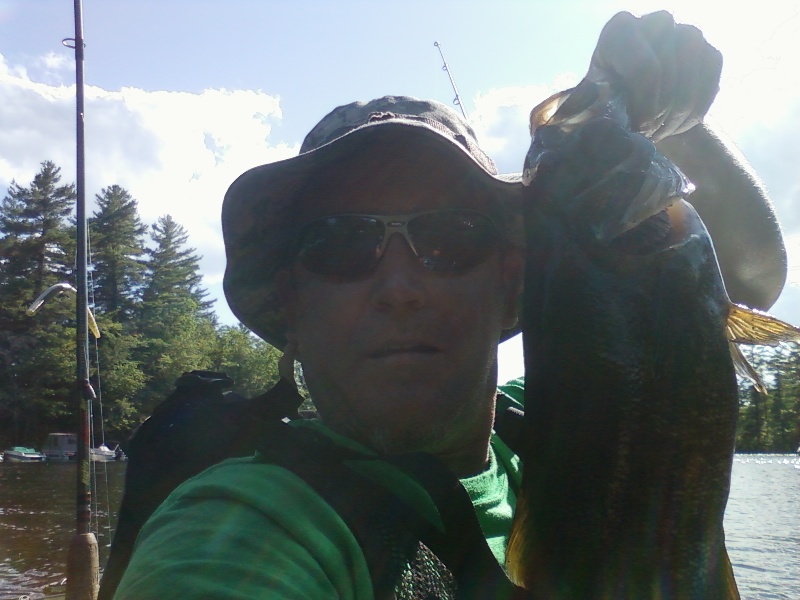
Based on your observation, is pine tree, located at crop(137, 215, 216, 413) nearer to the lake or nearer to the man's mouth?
the lake

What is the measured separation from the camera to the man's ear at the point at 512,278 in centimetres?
199

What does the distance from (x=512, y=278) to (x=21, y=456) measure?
44.6 metres

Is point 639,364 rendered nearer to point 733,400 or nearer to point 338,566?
point 733,400

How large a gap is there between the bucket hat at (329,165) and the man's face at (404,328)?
2.3 inches

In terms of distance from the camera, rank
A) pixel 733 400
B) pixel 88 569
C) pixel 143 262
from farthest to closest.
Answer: pixel 143 262 < pixel 88 569 < pixel 733 400

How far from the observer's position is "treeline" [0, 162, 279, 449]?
42188 mm

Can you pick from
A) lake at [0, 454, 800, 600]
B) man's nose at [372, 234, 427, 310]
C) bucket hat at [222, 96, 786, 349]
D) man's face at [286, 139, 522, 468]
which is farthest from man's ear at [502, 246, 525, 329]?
lake at [0, 454, 800, 600]

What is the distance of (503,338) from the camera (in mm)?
2297

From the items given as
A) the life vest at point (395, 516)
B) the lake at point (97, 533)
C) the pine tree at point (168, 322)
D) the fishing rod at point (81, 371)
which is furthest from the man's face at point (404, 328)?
the pine tree at point (168, 322)

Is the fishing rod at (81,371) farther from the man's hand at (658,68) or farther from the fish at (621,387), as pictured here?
the man's hand at (658,68)

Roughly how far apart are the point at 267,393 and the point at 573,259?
2.98 ft

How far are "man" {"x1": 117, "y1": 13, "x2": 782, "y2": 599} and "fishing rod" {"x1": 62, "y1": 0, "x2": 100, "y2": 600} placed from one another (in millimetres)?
6876

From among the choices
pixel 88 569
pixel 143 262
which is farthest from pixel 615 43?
pixel 143 262

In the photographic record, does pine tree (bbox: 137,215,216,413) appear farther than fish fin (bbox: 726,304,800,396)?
Yes
